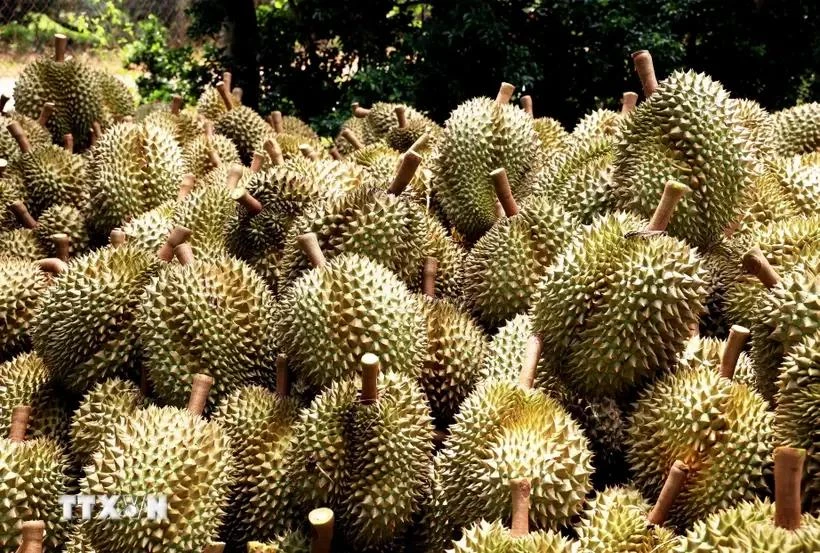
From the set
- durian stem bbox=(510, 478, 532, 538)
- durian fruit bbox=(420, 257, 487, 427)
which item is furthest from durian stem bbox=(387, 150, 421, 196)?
durian stem bbox=(510, 478, 532, 538)

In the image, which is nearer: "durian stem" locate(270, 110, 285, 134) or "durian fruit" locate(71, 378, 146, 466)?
"durian fruit" locate(71, 378, 146, 466)

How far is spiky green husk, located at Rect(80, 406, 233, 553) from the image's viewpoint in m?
1.46

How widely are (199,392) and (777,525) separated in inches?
44.9

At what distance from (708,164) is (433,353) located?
76 cm

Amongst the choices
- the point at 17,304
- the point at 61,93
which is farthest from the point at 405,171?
the point at 61,93

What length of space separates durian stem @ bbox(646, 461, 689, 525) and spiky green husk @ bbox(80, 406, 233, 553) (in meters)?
0.85

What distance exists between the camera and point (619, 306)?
1455 millimetres

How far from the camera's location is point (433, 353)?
5.82 feet

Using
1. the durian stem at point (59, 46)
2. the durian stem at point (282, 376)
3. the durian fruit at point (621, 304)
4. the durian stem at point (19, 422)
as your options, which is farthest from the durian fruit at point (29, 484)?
the durian stem at point (59, 46)

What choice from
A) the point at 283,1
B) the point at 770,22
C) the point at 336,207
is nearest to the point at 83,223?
the point at 336,207

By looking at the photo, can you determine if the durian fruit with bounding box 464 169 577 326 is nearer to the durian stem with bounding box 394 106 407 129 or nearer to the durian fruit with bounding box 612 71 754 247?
the durian fruit with bounding box 612 71 754 247

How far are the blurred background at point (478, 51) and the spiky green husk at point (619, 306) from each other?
10.3 feet

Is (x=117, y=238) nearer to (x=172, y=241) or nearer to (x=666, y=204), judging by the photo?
(x=172, y=241)

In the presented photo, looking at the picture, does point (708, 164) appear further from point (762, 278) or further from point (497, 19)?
point (497, 19)
